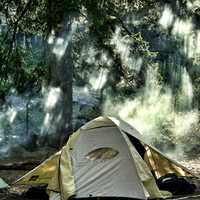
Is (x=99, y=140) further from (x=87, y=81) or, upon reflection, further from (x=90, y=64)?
(x=87, y=81)

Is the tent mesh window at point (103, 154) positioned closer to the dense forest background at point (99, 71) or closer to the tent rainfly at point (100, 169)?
the tent rainfly at point (100, 169)

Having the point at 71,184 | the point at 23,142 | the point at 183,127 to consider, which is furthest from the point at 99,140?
the point at 183,127

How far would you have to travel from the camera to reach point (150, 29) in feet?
82.1

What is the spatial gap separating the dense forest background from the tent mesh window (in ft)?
9.49

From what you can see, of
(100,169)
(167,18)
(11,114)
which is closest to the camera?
(100,169)

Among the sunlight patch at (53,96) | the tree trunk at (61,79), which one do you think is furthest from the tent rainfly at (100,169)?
the sunlight patch at (53,96)

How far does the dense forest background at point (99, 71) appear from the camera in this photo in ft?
42.5

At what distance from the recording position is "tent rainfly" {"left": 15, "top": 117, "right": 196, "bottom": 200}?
786 centimetres

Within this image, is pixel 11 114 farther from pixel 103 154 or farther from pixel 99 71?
pixel 103 154

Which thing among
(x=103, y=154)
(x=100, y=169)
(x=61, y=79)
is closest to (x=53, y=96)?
(x=61, y=79)

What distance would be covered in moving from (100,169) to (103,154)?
0.30 metres

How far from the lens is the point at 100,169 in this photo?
26.7 feet

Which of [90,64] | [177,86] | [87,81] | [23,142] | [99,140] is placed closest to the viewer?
[99,140]

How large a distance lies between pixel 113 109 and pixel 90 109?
6.20 ft
